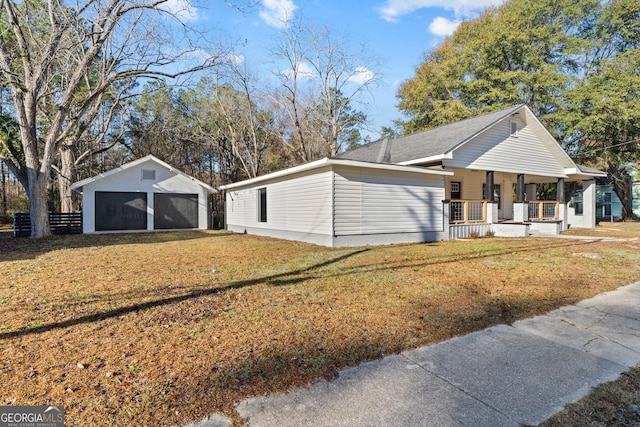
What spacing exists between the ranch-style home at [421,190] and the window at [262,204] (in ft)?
0.14

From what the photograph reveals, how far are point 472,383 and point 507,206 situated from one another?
56.7 feet

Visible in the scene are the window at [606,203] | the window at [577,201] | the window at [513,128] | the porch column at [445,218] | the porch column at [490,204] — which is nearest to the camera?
the porch column at [445,218]

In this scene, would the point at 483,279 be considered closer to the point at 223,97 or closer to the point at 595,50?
the point at 223,97

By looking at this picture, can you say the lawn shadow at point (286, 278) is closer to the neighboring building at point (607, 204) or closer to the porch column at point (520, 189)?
the porch column at point (520, 189)

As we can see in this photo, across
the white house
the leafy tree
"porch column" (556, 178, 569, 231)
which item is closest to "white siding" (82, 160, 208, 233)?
the white house

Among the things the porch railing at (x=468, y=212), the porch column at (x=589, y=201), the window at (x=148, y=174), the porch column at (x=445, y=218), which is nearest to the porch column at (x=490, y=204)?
the porch railing at (x=468, y=212)

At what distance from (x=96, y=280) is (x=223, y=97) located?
1970 centimetres

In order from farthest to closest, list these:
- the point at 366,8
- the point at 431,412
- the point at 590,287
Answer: the point at 366,8 → the point at 590,287 → the point at 431,412

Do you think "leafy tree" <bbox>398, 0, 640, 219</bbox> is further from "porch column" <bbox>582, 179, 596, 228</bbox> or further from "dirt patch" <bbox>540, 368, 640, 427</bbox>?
"dirt patch" <bbox>540, 368, 640, 427</bbox>

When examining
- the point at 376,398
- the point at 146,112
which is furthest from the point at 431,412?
the point at 146,112

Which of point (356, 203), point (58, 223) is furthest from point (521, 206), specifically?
point (58, 223)

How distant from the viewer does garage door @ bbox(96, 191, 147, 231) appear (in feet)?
50.3

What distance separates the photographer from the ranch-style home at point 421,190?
9594 mm

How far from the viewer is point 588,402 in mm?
2129
